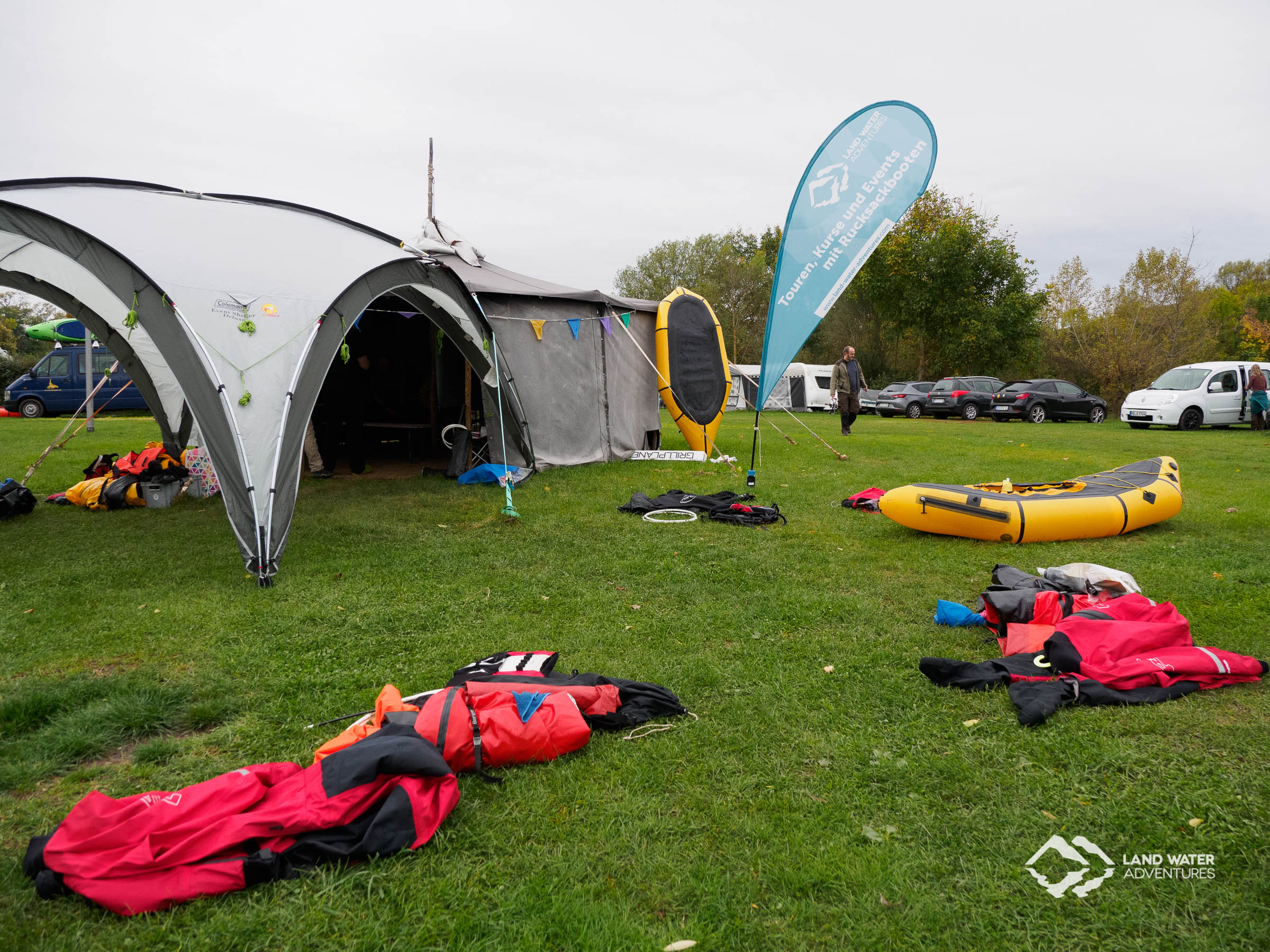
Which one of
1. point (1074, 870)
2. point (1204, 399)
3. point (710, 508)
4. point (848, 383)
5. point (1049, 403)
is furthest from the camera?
point (1049, 403)

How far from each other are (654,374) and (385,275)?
16.9 ft

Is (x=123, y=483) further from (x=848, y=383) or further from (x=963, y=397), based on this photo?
(x=963, y=397)

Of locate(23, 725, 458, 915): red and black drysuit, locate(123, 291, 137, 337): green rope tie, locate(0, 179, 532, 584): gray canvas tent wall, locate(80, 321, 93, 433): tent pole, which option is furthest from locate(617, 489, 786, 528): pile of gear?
locate(80, 321, 93, 433): tent pole

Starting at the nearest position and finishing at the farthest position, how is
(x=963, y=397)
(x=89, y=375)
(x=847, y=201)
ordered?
(x=847, y=201) < (x=89, y=375) < (x=963, y=397)

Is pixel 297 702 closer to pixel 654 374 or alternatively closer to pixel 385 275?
pixel 385 275

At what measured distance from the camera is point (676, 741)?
2906 mm

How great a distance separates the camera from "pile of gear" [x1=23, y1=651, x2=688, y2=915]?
2.06 metres

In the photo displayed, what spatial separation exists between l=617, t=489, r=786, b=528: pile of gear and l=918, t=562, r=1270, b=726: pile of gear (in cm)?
286

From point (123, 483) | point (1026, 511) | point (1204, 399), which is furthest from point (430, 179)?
point (1204, 399)

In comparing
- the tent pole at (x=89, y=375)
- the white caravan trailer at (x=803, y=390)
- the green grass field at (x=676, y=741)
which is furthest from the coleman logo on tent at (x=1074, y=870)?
the white caravan trailer at (x=803, y=390)

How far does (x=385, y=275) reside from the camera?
21.5 feet

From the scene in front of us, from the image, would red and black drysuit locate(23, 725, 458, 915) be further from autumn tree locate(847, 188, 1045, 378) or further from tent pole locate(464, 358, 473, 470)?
autumn tree locate(847, 188, 1045, 378)

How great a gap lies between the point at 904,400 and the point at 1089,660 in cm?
2211

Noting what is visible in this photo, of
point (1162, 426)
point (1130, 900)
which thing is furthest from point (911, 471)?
point (1162, 426)
